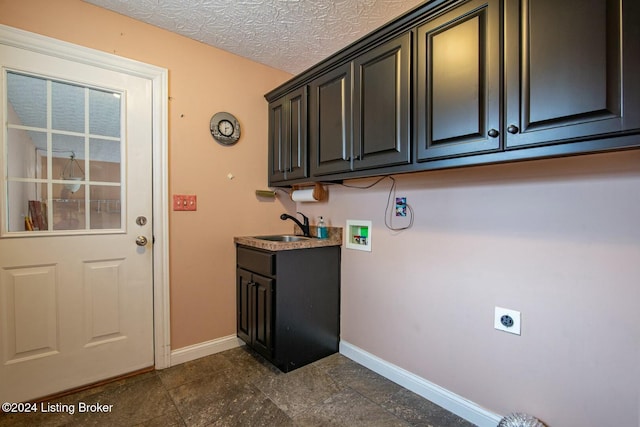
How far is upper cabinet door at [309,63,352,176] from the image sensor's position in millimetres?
1893

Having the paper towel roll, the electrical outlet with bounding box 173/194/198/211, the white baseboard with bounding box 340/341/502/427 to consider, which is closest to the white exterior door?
the electrical outlet with bounding box 173/194/198/211

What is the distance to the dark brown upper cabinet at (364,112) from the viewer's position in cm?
157

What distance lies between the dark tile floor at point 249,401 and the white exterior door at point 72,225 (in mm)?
210

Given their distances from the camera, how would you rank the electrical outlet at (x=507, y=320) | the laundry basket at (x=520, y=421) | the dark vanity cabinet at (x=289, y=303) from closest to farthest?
the laundry basket at (x=520, y=421) < the electrical outlet at (x=507, y=320) < the dark vanity cabinet at (x=289, y=303)

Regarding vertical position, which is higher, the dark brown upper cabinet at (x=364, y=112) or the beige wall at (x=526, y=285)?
the dark brown upper cabinet at (x=364, y=112)

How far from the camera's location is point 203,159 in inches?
89.8

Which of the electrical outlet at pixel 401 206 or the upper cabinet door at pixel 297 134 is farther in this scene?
the upper cabinet door at pixel 297 134

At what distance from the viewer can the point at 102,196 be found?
1.91m

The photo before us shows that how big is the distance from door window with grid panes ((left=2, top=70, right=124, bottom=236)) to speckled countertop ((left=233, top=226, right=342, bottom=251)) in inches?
33.8

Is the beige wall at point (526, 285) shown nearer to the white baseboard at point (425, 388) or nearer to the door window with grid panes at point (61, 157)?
the white baseboard at point (425, 388)

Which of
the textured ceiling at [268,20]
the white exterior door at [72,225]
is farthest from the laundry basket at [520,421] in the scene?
the textured ceiling at [268,20]

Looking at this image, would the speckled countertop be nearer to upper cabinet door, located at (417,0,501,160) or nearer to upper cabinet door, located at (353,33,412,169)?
upper cabinet door, located at (353,33,412,169)

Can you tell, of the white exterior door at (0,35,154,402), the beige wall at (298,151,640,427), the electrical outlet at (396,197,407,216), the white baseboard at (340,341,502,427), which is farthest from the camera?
the electrical outlet at (396,197,407,216)

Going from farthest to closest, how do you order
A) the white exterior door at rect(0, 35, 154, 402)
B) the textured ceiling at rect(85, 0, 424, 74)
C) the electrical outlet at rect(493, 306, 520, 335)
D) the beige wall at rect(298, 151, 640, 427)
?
1. the textured ceiling at rect(85, 0, 424, 74)
2. the white exterior door at rect(0, 35, 154, 402)
3. the electrical outlet at rect(493, 306, 520, 335)
4. the beige wall at rect(298, 151, 640, 427)
